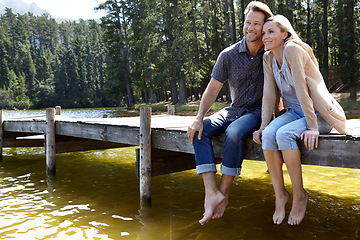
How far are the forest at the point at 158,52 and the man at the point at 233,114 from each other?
24.8 meters

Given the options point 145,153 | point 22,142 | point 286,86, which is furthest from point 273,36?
point 22,142

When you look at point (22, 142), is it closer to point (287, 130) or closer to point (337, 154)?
point (287, 130)

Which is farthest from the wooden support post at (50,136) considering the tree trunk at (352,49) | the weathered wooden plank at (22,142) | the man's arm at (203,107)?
the tree trunk at (352,49)

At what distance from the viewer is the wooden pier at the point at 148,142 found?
3037 millimetres

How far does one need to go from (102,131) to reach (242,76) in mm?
3154

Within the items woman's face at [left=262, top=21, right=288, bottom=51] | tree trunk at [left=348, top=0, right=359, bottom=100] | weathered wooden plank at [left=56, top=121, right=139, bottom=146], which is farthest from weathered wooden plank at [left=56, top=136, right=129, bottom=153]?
tree trunk at [left=348, top=0, right=359, bottom=100]

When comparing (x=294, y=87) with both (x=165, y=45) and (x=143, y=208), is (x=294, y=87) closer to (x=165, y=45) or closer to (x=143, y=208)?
(x=143, y=208)

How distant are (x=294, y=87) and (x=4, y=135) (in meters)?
8.77

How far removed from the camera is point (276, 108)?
3617 millimetres

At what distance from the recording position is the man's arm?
3508 millimetres

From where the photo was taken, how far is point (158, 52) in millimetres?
31953

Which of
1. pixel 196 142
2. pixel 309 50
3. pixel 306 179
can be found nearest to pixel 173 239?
pixel 196 142

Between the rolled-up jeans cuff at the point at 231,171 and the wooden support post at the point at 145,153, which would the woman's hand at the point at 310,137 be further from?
the wooden support post at the point at 145,153

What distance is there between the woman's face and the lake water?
6.88ft
